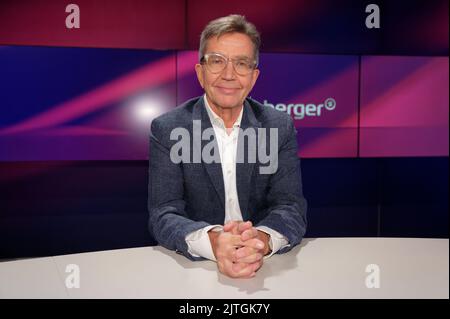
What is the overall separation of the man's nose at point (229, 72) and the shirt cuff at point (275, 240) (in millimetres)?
546

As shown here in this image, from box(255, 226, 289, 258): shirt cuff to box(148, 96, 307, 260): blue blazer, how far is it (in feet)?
0.19

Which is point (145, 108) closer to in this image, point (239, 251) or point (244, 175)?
point (244, 175)

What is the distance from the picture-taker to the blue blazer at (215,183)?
1.51 metres

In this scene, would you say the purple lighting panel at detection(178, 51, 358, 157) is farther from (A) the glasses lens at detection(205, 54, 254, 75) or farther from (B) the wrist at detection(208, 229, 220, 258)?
(B) the wrist at detection(208, 229, 220, 258)

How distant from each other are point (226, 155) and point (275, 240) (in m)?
0.47

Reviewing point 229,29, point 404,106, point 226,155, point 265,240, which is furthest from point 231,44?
point 404,106

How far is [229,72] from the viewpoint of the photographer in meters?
1.63

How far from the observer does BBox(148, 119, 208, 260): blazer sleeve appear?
136 cm

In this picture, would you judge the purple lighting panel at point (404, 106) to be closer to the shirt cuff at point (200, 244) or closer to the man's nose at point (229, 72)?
the man's nose at point (229, 72)

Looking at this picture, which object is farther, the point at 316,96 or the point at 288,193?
the point at 316,96

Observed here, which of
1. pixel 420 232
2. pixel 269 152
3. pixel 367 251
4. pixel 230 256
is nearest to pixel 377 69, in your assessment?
pixel 420 232

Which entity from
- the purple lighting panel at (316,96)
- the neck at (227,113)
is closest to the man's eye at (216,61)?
the neck at (227,113)

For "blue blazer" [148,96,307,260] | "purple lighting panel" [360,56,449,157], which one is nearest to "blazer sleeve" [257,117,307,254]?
"blue blazer" [148,96,307,260]
